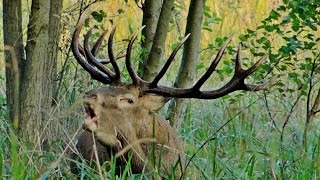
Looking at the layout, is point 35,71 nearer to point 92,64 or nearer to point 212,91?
point 92,64

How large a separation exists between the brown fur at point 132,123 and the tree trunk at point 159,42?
0.96m

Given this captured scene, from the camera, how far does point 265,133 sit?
19.1 feet

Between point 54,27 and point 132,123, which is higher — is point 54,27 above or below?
above

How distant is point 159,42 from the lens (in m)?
6.52

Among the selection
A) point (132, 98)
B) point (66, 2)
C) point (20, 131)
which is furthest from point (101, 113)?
point (66, 2)

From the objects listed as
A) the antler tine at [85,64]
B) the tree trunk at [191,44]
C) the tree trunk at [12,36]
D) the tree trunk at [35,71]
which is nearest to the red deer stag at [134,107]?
the antler tine at [85,64]

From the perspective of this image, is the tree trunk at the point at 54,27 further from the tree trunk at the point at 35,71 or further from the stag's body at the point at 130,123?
the stag's body at the point at 130,123

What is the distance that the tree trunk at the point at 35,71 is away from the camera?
5.75 m

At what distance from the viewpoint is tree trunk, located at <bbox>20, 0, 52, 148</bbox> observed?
5.75m

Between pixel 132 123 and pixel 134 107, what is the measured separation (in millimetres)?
103

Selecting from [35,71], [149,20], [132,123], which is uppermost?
[149,20]

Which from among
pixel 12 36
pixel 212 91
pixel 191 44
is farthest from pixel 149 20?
pixel 212 91

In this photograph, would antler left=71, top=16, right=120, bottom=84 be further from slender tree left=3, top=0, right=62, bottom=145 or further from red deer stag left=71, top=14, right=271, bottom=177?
slender tree left=3, top=0, right=62, bottom=145

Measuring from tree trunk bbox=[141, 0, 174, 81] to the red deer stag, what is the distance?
882 millimetres
